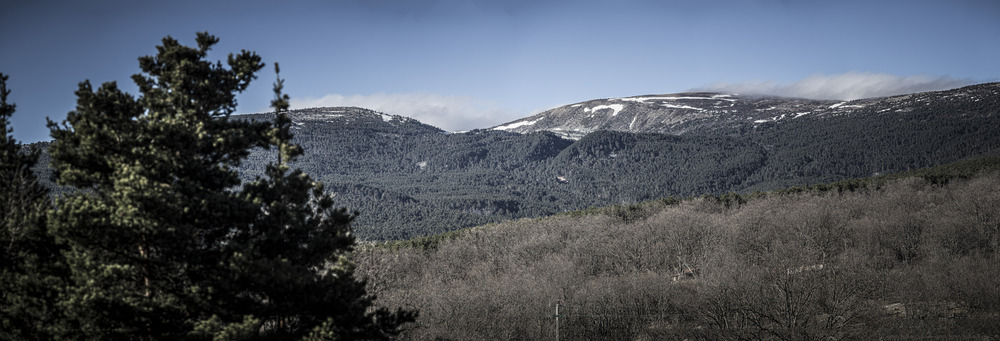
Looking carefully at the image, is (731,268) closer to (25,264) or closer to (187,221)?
(187,221)

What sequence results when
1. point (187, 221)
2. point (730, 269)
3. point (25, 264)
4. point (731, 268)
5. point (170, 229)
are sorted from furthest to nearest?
1. point (731, 268)
2. point (730, 269)
3. point (187, 221)
4. point (25, 264)
5. point (170, 229)

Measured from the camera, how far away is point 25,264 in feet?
50.7

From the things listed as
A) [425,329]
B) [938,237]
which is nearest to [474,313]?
[425,329]

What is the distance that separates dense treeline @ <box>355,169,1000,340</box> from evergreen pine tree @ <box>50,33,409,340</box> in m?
17.2

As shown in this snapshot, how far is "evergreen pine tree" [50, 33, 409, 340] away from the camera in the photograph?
14875 mm

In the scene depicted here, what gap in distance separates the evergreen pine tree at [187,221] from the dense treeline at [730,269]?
1715cm

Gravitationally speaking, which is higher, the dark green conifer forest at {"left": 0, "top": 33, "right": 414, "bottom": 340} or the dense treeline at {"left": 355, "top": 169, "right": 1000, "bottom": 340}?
the dark green conifer forest at {"left": 0, "top": 33, "right": 414, "bottom": 340}

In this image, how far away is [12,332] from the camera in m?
15.2

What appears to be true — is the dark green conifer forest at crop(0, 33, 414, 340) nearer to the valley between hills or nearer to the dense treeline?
the valley between hills

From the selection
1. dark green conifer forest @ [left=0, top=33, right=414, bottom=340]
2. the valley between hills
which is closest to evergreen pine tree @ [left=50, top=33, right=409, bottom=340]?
dark green conifer forest @ [left=0, top=33, right=414, bottom=340]

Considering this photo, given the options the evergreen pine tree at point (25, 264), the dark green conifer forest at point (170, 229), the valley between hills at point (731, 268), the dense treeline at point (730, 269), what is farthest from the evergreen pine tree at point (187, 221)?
the dense treeline at point (730, 269)

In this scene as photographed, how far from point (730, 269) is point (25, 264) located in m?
58.1

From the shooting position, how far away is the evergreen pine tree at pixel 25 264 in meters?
15.1

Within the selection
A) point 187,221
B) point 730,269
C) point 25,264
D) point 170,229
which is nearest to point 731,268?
point 730,269
